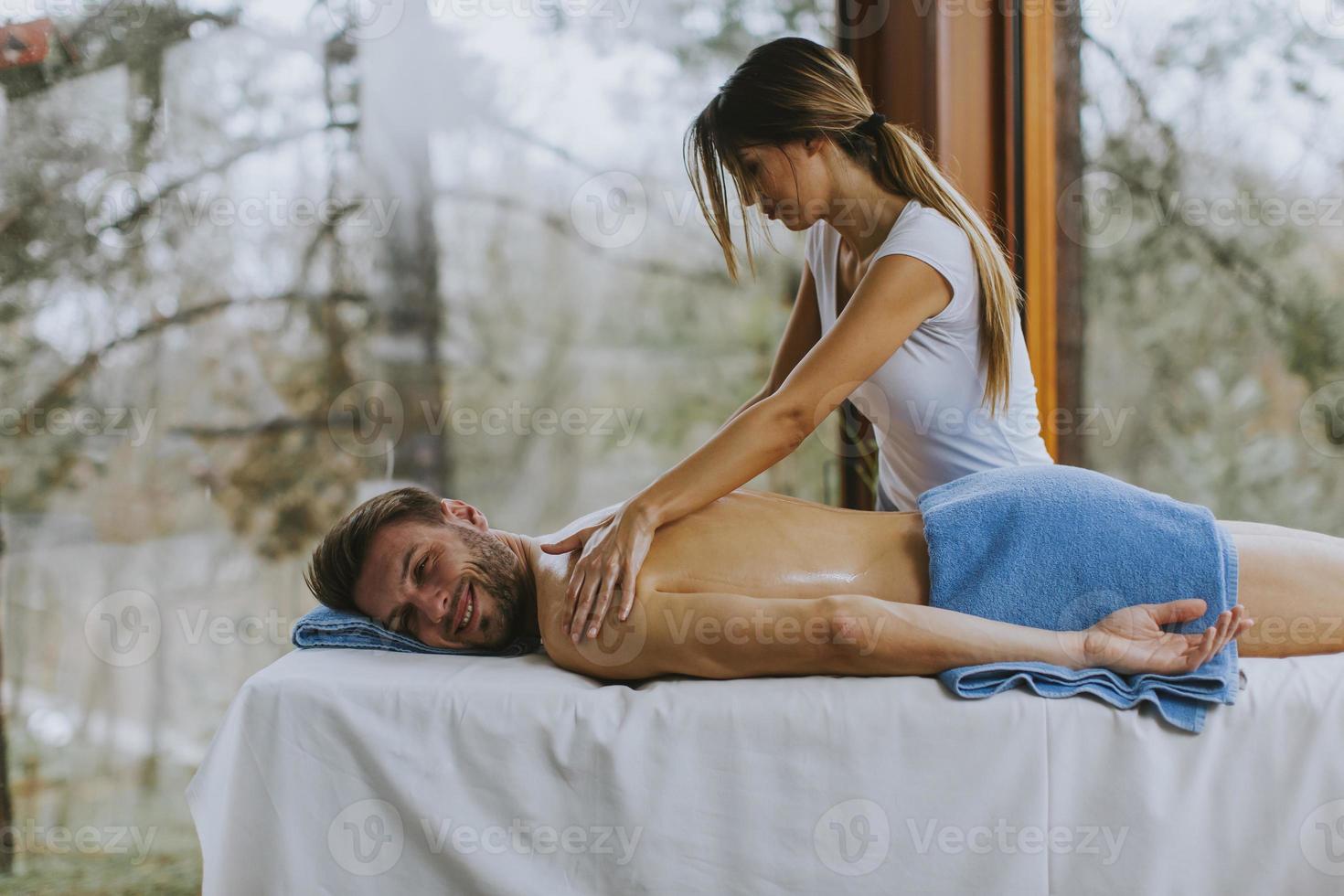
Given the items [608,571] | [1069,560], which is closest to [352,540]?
[608,571]

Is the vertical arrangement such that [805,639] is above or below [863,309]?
below

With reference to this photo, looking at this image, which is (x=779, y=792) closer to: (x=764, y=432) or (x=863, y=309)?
(x=764, y=432)

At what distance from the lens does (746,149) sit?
5.52ft

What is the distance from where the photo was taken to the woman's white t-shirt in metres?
1.63

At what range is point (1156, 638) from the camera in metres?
1.37

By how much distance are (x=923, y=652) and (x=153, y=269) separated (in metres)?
A: 1.87

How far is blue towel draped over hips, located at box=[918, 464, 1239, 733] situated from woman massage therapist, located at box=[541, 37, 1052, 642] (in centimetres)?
25

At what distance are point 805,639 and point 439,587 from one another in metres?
0.56

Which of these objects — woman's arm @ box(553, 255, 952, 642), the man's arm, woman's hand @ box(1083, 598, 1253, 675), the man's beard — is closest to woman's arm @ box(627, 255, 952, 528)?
woman's arm @ box(553, 255, 952, 642)

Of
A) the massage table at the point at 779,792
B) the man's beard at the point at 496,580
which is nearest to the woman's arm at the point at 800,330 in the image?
the man's beard at the point at 496,580

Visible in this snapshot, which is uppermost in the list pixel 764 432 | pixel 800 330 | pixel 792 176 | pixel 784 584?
pixel 792 176

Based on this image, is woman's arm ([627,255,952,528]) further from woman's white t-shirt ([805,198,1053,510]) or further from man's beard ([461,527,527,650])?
man's beard ([461,527,527,650])

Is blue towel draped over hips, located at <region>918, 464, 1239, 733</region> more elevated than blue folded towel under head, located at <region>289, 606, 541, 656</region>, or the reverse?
blue towel draped over hips, located at <region>918, 464, 1239, 733</region>

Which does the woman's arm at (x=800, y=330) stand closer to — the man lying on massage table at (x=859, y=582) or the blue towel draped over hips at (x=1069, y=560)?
the man lying on massage table at (x=859, y=582)
